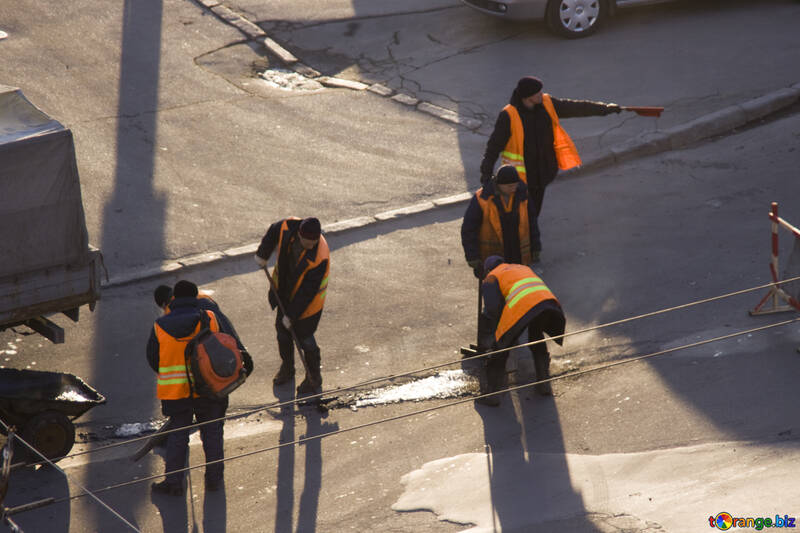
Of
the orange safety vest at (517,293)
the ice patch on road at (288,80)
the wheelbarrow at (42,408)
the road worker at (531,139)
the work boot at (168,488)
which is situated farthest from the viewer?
the ice patch on road at (288,80)

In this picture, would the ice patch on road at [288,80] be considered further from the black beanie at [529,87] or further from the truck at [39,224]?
the truck at [39,224]

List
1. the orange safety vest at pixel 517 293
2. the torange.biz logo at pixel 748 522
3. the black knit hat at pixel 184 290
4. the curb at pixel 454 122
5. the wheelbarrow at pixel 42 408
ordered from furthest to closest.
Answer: the curb at pixel 454 122
the orange safety vest at pixel 517 293
the wheelbarrow at pixel 42 408
the black knit hat at pixel 184 290
the torange.biz logo at pixel 748 522

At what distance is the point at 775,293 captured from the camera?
8289 millimetres

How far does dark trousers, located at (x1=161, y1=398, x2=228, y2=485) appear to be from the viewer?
682cm

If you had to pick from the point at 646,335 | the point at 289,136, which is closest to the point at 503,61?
the point at 289,136

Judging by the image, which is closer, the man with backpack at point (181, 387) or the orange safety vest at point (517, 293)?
the man with backpack at point (181, 387)

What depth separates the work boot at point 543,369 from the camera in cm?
763

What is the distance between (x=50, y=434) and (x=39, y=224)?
1.57 metres

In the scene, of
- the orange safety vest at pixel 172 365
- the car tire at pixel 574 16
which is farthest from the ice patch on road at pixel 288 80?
the orange safety vest at pixel 172 365

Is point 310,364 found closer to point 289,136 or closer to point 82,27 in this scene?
point 289,136

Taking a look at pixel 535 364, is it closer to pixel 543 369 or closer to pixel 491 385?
pixel 543 369

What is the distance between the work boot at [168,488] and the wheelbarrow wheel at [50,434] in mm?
808

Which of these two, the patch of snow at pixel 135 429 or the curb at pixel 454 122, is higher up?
the curb at pixel 454 122

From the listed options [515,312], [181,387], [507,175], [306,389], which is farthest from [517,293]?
[181,387]
